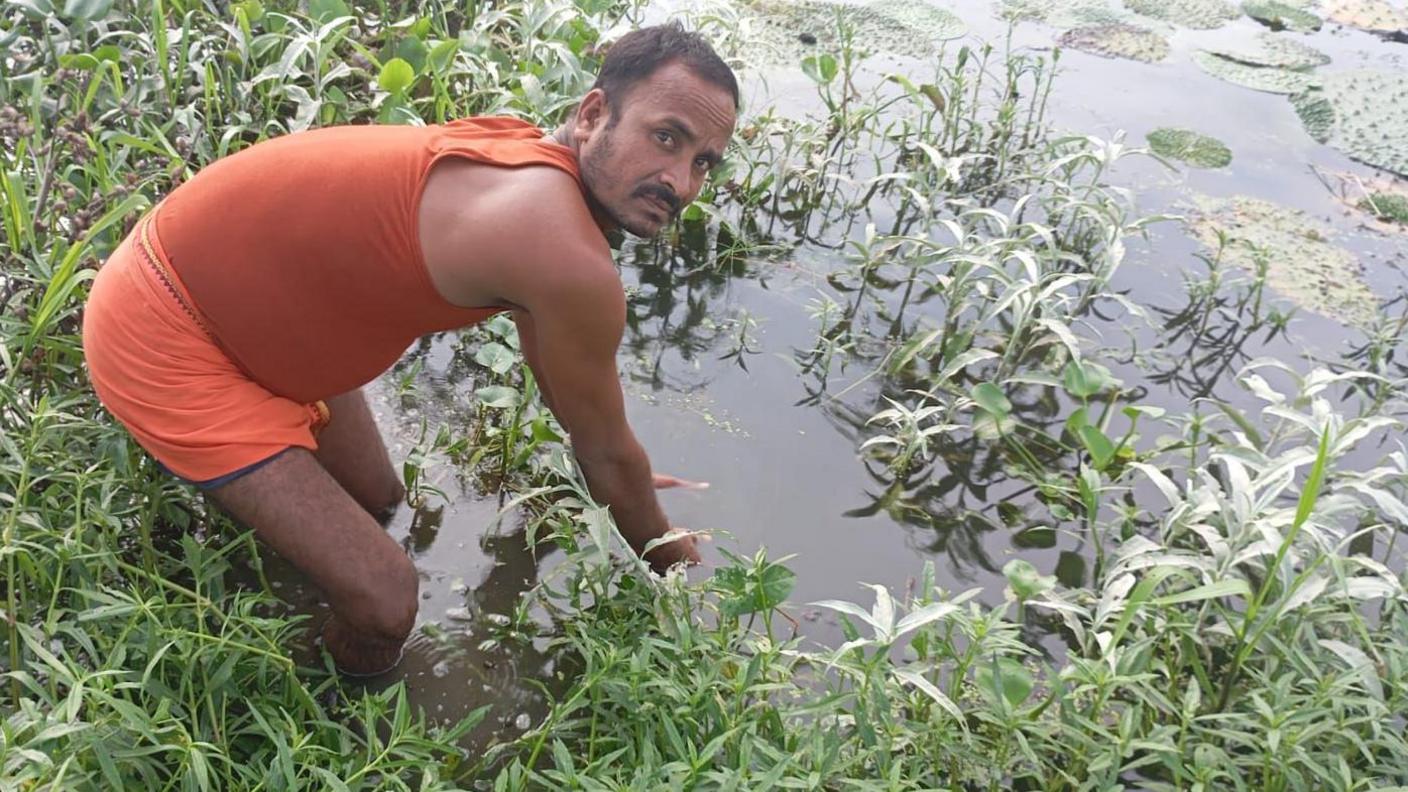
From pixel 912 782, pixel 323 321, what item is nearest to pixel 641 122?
pixel 323 321

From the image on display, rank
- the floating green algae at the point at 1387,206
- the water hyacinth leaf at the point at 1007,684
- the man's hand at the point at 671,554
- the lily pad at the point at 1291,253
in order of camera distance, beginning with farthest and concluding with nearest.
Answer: the floating green algae at the point at 1387,206, the lily pad at the point at 1291,253, the man's hand at the point at 671,554, the water hyacinth leaf at the point at 1007,684

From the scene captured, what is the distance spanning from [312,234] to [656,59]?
2.14 feet

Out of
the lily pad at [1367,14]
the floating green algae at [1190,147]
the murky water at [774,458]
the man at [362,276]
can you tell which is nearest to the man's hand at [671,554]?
the murky water at [774,458]

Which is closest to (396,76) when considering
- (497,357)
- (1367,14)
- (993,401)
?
(497,357)

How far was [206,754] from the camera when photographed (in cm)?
175

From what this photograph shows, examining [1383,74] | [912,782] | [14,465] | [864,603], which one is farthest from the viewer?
[1383,74]

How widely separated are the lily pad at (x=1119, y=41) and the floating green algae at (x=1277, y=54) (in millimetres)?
258

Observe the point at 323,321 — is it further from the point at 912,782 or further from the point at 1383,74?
the point at 1383,74

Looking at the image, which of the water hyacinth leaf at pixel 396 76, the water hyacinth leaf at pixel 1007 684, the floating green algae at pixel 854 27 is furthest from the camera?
the floating green algae at pixel 854 27

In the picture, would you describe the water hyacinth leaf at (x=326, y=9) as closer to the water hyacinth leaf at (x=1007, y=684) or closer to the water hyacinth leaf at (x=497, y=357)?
the water hyacinth leaf at (x=497, y=357)

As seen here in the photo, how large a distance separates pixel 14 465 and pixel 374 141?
0.88 metres

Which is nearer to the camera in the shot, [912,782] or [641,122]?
[912,782]

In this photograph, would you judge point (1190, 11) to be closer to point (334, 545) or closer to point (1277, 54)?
point (1277, 54)

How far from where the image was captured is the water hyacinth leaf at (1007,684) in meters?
1.82
